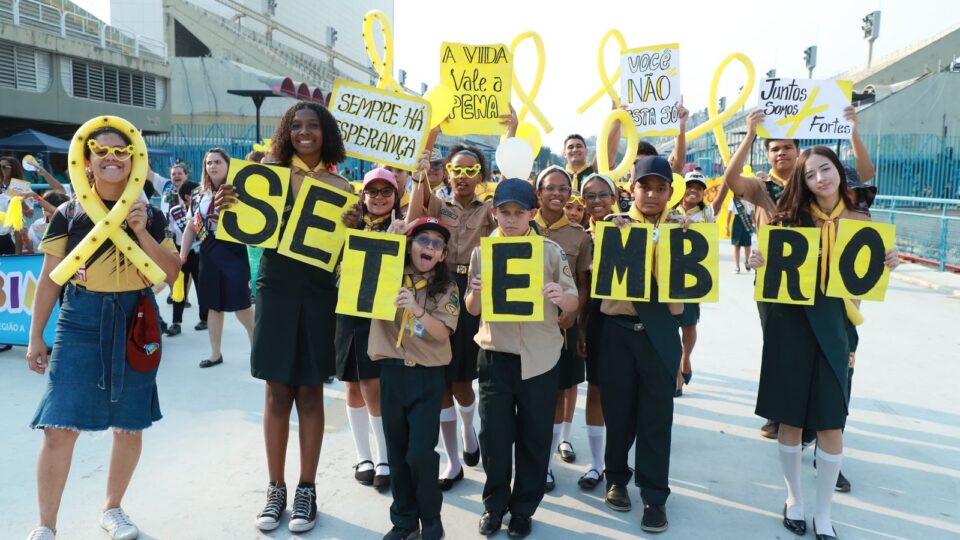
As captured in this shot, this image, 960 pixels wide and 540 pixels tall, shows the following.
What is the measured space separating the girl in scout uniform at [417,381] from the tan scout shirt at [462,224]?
0.66m

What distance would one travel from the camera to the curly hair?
3652mm

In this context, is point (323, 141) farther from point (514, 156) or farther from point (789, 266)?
point (789, 266)

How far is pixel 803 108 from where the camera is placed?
14.3ft

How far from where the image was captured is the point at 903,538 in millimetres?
3586

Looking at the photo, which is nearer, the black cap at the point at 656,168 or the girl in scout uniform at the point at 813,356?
the girl in scout uniform at the point at 813,356

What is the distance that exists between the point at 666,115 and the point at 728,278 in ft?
26.4

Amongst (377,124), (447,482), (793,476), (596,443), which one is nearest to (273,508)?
(447,482)

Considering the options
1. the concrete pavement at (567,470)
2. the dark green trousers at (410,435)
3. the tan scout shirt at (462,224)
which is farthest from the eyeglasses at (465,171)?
the concrete pavement at (567,470)

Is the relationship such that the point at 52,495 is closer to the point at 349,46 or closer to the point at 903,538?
the point at 903,538

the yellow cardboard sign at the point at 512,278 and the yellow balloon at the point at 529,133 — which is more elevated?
the yellow balloon at the point at 529,133

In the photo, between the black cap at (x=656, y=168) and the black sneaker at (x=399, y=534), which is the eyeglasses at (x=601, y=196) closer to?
the black cap at (x=656, y=168)

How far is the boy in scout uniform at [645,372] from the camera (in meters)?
3.68

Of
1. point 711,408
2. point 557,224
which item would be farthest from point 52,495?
point 711,408

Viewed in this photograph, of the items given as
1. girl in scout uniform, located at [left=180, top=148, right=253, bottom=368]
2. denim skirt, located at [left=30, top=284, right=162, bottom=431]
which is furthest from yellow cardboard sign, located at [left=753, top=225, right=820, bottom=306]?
girl in scout uniform, located at [left=180, top=148, right=253, bottom=368]
